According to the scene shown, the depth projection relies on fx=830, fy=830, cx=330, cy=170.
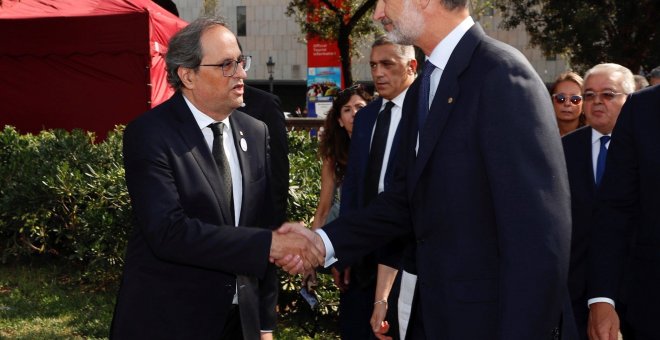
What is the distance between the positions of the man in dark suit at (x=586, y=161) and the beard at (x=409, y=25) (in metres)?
1.91

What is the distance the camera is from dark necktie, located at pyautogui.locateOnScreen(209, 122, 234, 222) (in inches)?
128

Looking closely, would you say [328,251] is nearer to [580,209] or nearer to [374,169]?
[374,169]

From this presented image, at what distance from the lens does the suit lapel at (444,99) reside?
255cm

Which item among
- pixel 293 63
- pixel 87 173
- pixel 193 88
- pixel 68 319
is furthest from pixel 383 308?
pixel 293 63

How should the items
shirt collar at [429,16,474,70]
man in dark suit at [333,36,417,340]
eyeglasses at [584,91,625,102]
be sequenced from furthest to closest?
eyeglasses at [584,91,625,102] < man in dark suit at [333,36,417,340] < shirt collar at [429,16,474,70]

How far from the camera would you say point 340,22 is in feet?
85.0

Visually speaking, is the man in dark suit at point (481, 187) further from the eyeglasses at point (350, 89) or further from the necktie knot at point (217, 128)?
the eyeglasses at point (350, 89)

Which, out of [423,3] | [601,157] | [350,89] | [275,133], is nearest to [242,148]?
[423,3]

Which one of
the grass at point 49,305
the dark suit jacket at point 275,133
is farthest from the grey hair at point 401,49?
the grass at point 49,305

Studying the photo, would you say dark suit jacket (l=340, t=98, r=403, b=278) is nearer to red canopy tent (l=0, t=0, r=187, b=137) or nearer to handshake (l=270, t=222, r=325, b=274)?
handshake (l=270, t=222, r=325, b=274)

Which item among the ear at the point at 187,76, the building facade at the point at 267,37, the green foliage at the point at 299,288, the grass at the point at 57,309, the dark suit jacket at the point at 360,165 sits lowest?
the grass at the point at 57,309

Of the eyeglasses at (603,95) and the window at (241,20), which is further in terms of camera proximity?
the window at (241,20)

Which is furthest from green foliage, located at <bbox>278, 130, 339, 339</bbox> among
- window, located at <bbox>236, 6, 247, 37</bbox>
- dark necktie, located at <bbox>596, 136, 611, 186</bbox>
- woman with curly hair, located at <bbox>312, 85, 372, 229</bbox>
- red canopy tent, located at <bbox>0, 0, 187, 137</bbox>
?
window, located at <bbox>236, 6, 247, 37</bbox>

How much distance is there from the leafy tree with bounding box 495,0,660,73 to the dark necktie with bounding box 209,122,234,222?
2642 centimetres
